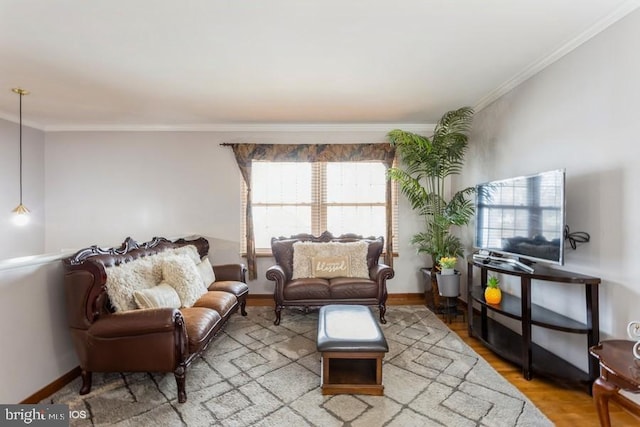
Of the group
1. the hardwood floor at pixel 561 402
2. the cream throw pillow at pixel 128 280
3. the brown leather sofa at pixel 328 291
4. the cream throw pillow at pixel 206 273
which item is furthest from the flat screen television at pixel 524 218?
the cream throw pillow at pixel 128 280

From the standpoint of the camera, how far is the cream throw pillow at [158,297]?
93.4 inches

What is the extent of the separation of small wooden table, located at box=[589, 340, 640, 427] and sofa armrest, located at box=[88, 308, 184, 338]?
2613 millimetres

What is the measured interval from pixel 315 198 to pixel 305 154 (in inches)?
26.9

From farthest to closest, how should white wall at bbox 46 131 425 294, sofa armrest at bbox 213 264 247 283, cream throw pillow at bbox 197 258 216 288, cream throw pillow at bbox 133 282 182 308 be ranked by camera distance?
white wall at bbox 46 131 425 294 → sofa armrest at bbox 213 264 247 283 → cream throw pillow at bbox 197 258 216 288 → cream throw pillow at bbox 133 282 182 308

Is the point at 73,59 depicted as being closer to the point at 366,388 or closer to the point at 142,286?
the point at 142,286

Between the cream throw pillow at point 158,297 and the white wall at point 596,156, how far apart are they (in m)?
3.35

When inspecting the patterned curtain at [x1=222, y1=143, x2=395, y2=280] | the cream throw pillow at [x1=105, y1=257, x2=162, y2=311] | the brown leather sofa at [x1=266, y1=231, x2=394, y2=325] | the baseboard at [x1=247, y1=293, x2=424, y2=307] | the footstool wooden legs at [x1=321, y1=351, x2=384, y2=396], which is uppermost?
the patterned curtain at [x1=222, y1=143, x2=395, y2=280]

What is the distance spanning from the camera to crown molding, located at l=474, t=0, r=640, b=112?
1.97 metres

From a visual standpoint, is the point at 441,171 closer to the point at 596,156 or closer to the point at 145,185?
the point at 596,156

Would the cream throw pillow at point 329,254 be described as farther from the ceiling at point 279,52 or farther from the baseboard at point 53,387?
the baseboard at point 53,387

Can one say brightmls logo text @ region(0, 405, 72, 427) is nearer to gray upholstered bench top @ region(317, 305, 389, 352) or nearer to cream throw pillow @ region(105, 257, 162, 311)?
cream throw pillow @ region(105, 257, 162, 311)

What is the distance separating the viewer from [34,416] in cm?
190

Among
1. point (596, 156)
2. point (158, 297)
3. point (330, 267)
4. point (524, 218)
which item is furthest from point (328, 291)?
point (596, 156)
